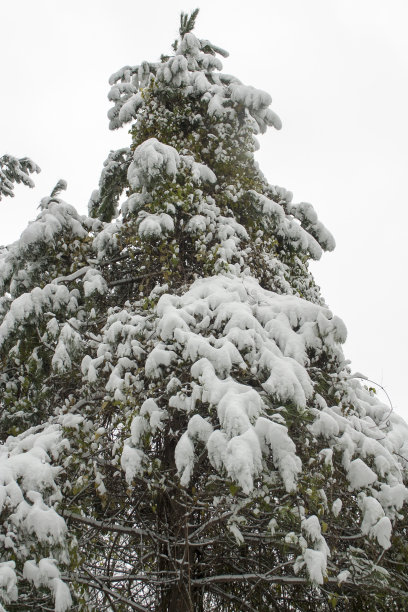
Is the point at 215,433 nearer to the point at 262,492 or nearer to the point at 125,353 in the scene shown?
the point at 262,492

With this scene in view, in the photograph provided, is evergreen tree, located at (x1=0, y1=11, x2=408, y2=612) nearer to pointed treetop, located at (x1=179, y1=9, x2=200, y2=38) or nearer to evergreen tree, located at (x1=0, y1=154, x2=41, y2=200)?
pointed treetop, located at (x1=179, y1=9, x2=200, y2=38)

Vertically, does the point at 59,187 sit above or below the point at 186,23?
below

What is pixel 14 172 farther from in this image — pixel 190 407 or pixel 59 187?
pixel 190 407

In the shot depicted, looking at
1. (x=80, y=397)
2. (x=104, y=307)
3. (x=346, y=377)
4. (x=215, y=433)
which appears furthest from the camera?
(x=104, y=307)

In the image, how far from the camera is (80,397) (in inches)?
202

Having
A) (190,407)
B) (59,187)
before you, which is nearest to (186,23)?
(59,187)

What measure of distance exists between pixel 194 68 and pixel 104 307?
3.64 m

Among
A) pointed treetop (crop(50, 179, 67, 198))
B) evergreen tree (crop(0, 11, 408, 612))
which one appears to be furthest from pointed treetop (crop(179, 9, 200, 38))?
pointed treetop (crop(50, 179, 67, 198))

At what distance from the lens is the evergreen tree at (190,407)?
339 centimetres

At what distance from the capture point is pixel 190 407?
3.66 metres

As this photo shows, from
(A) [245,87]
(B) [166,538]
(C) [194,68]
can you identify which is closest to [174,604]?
(B) [166,538]

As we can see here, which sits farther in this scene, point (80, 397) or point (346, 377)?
point (80, 397)

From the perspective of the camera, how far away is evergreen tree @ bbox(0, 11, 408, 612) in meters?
3.39

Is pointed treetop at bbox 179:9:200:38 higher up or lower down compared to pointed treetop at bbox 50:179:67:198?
higher up
